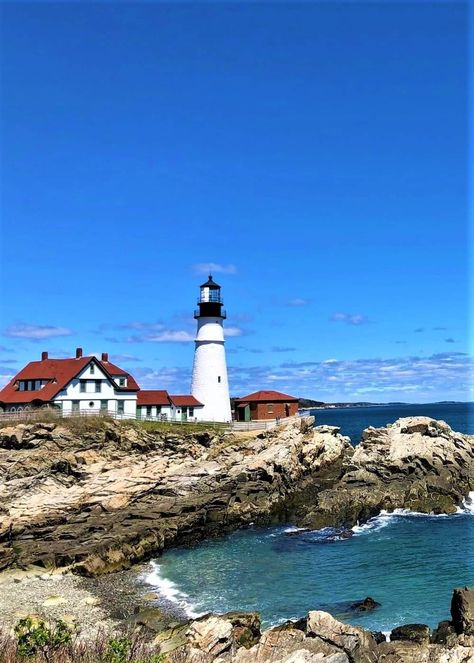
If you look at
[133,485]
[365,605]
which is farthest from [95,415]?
[365,605]

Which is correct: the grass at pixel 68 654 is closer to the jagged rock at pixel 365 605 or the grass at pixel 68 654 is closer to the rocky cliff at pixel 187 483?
the jagged rock at pixel 365 605

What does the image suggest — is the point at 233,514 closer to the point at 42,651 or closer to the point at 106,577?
the point at 106,577

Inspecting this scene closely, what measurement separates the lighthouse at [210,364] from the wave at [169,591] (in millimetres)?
26250

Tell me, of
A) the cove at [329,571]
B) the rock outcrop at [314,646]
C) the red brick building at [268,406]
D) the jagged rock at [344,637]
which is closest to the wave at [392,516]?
the cove at [329,571]

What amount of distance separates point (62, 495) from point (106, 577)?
8.17m

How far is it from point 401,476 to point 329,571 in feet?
47.3

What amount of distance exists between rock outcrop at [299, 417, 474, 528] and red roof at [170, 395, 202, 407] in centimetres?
1488

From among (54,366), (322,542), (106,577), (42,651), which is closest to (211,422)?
(54,366)

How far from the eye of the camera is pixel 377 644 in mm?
14328

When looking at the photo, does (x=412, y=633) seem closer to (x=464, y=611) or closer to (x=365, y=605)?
(x=464, y=611)

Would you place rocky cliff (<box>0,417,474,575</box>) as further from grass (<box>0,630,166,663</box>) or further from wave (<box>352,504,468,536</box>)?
grass (<box>0,630,166,663</box>)

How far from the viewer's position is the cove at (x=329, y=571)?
19.3m

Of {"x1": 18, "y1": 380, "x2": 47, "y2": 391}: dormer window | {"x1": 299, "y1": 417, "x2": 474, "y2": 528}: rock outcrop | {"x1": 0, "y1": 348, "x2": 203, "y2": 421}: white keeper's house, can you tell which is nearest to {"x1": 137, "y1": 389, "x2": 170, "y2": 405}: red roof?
{"x1": 0, "y1": 348, "x2": 203, "y2": 421}: white keeper's house

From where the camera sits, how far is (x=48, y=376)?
147ft
